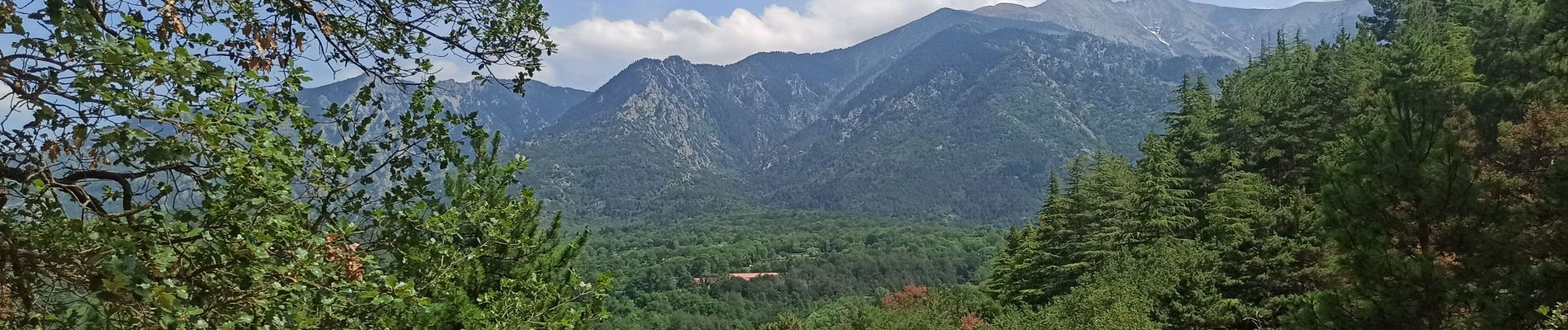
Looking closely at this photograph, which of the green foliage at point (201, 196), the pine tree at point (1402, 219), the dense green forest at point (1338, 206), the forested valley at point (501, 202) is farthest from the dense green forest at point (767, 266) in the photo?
the green foliage at point (201, 196)

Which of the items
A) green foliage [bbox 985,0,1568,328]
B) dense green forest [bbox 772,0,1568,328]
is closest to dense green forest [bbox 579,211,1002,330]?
dense green forest [bbox 772,0,1568,328]

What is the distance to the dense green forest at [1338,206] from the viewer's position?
7789mm

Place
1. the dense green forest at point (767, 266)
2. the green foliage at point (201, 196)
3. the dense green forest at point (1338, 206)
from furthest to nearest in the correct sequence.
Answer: the dense green forest at point (767, 266) → the dense green forest at point (1338, 206) → the green foliage at point (201, 196)

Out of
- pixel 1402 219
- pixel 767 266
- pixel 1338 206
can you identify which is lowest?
pixel 767 266

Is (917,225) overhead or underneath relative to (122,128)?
underneath

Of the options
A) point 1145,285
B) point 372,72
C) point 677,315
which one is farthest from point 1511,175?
point 677,315

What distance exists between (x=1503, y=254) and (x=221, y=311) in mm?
10191

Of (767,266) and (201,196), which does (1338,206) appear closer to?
(201,196)

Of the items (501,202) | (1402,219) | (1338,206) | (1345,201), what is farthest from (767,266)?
(501,202)

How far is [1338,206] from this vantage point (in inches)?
346

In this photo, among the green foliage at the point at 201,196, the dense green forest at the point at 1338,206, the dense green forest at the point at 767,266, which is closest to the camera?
the green foliage at the point at 201,196

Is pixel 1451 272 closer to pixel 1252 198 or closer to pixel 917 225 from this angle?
pixel 1252 198

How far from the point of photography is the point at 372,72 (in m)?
3.52

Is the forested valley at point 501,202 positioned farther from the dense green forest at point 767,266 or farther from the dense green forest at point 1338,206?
the dense green forest at point 767,266
